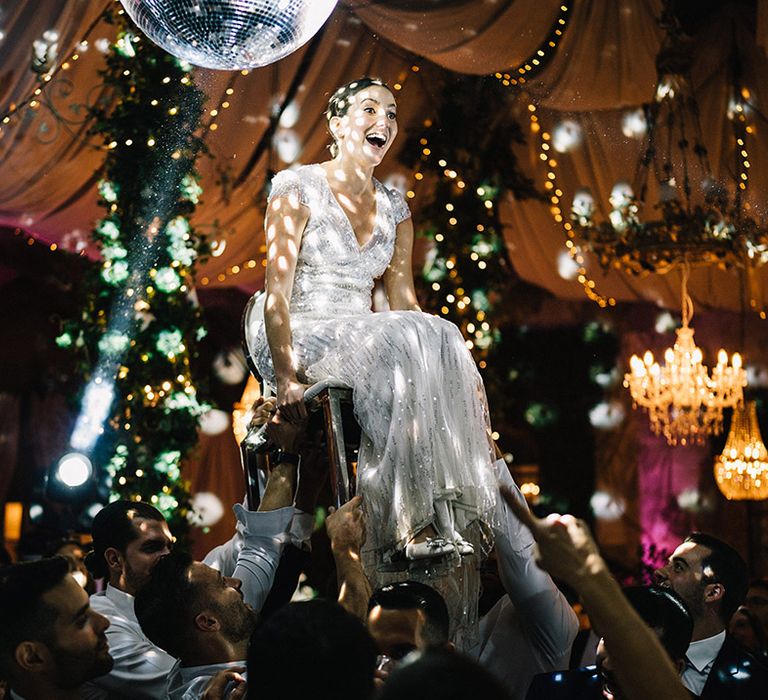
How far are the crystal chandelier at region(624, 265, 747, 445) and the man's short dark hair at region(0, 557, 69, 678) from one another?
6359 millimetres

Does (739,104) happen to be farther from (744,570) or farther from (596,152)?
(744,570)

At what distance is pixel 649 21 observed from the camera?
24.1ft

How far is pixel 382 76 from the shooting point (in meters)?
7.77

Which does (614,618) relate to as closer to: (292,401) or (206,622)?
(206,622)

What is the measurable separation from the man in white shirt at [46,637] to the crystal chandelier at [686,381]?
633cm

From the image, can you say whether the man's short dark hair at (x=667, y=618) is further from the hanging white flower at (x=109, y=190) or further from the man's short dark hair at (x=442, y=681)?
the hanging white flower at (x=109, y=190)

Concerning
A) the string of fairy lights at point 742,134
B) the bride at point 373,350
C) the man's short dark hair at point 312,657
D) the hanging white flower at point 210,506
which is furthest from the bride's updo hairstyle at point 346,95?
the hanging white flower at point 210,506

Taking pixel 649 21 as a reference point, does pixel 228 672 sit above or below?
below

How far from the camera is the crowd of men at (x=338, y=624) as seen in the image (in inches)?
64.7

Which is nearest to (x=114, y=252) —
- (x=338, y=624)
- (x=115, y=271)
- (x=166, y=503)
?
(x=115, y=271)

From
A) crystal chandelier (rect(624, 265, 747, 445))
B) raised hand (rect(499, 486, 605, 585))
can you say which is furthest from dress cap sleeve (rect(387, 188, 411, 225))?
crystal chandelier (rect(624, 265, 747, 445))

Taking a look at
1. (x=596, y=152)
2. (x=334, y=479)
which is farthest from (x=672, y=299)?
(x=334, y=479)

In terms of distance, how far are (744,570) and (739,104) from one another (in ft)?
14.7

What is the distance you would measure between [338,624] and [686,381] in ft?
22.8
